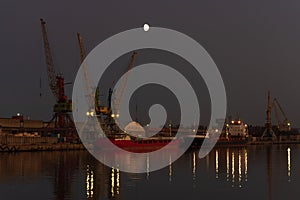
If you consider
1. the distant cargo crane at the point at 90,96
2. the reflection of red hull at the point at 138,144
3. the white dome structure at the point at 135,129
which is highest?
the distant cargo crane at the point at 90,96

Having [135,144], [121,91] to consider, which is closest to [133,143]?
[135,144]

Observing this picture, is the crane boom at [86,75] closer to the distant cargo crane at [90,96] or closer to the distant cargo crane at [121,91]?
the distant cargo crane at [90,96]

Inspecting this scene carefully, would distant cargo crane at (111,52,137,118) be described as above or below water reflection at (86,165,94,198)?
above

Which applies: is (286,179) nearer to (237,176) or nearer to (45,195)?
(237,176)

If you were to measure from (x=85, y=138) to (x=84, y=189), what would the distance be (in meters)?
52.9

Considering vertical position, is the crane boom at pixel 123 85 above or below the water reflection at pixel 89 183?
above

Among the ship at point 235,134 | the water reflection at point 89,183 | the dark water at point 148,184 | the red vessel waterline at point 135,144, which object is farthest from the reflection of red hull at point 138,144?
the water reflection at point 89,183

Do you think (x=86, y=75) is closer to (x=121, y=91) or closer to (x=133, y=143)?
(x=121, y=91)

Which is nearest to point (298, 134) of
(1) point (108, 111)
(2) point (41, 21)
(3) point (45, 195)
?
(1) point (108, 111)

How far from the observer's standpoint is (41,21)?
2938 inches

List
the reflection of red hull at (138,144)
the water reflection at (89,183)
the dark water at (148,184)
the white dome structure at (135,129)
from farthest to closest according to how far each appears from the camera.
Answer: the white dome structure at (135,129) → the reflection of red hull at (138,144) → the dark water at (148,184) → the water reflection at (89,183)

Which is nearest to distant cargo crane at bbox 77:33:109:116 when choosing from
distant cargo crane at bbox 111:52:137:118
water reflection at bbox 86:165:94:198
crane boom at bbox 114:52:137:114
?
distant cargo crane at bbox 111:52:137:118

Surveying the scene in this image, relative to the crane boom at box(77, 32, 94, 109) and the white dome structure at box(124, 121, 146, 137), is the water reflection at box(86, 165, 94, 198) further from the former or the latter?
the white dome structure at box(124, 121, 146, 137)

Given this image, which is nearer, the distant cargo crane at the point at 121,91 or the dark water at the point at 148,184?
the dark water at the point at 148,184
